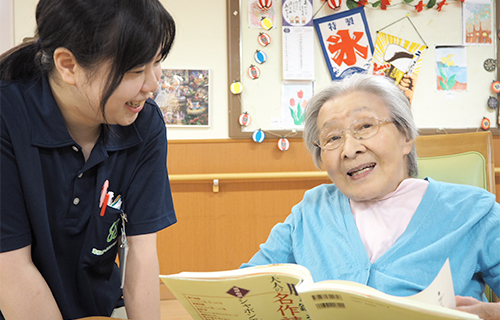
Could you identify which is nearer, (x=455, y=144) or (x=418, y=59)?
(x=455, y=144)

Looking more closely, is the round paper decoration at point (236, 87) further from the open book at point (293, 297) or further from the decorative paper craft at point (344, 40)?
the open book at point (293, 297)

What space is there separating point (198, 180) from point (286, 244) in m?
1.76

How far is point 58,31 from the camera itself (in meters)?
0.87

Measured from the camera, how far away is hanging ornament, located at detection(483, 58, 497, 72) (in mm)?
3191

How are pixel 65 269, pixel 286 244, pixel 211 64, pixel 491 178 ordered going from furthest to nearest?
1. pixel 211 64
2. pixel 491 178
3. pixel 286 244
4. pixel 65 269

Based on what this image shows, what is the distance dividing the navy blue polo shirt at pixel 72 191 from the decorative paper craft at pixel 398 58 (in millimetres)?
2380

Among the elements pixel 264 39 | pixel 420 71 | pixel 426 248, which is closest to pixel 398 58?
pixel 420 71

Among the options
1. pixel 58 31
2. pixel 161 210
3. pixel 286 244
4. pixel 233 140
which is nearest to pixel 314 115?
pixel 286 244

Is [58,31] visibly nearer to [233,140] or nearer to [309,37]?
[233,140]

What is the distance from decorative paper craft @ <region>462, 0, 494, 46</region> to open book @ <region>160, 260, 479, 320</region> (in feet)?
9.54

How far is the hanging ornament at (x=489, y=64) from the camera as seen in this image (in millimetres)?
3191

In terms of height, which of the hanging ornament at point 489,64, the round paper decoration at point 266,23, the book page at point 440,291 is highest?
the round paper decoration at point 266,23

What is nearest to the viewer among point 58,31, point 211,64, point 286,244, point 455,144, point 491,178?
point 58,31

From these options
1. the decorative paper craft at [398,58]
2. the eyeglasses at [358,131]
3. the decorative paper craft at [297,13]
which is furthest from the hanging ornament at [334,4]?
the eyeglasses at [358,131]
